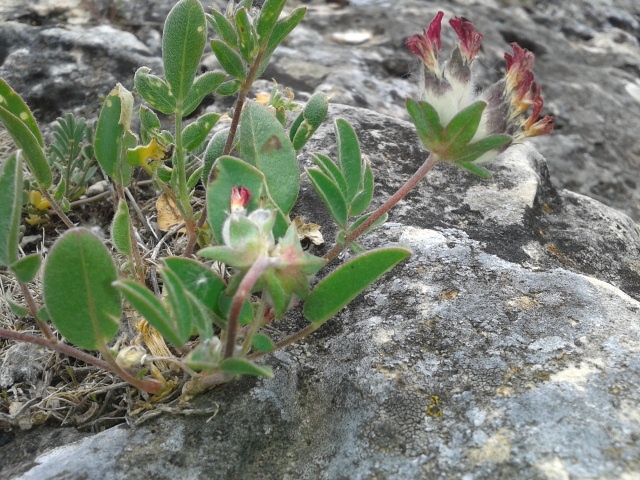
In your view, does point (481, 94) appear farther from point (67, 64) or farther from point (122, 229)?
point (67, 64)

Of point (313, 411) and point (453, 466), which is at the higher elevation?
point (453, 466)

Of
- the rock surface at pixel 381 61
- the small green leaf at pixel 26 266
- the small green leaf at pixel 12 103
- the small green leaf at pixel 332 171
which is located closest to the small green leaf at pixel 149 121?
the small green leaf at pixel 12 103

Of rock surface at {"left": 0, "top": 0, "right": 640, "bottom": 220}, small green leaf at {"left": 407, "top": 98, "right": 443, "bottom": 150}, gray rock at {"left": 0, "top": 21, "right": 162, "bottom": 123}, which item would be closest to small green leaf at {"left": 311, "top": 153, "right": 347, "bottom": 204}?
small green leaf at {"left": 407, "top": 98, "right": 443, "bottom": 150}

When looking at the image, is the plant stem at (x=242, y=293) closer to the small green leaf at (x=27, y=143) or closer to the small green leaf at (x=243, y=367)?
the small green leaf at (x=243, y=367)

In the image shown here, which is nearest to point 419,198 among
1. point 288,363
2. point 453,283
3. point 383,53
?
point 453,283

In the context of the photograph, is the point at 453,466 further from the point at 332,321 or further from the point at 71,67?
the point at 71,67

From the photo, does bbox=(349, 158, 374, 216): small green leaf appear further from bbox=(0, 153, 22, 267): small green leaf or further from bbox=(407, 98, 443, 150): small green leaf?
bbox=(0, 153, 22, 267): small green leaf
